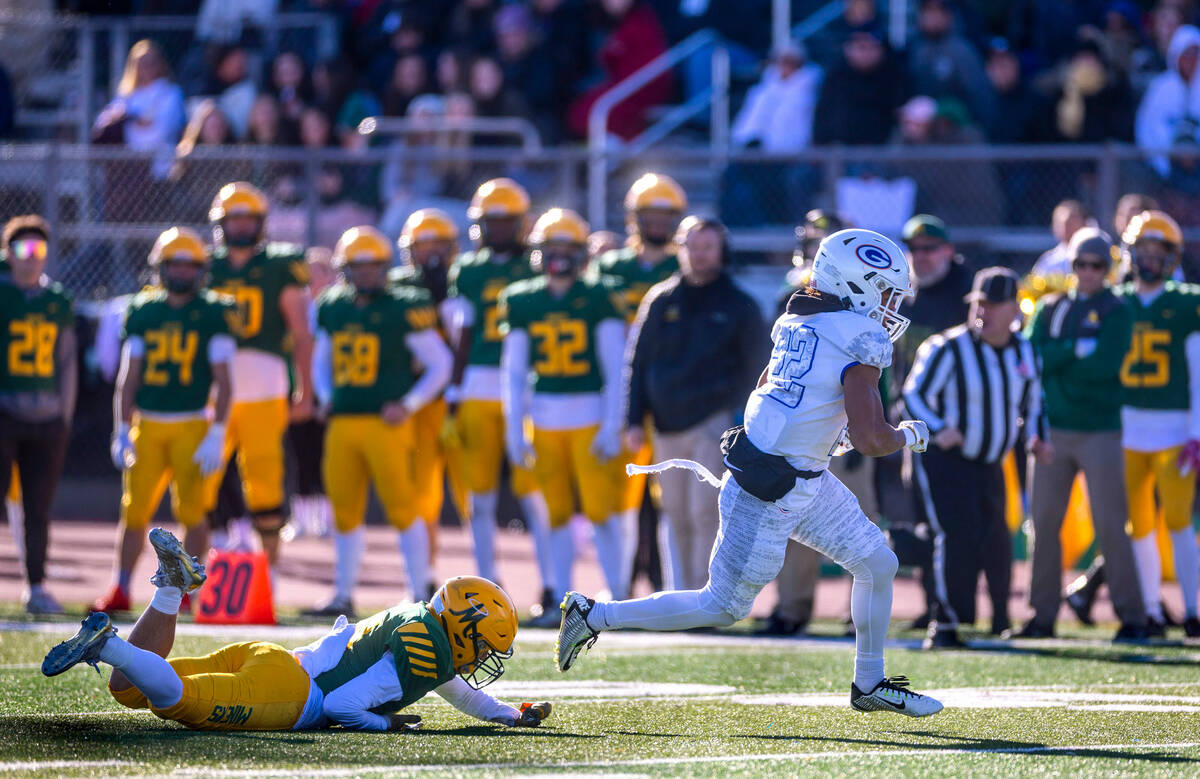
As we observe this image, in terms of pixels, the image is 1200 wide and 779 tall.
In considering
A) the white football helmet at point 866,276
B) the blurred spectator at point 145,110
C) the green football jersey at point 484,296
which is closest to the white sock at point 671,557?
the green football jersey at point 484,296

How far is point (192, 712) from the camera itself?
209 inches

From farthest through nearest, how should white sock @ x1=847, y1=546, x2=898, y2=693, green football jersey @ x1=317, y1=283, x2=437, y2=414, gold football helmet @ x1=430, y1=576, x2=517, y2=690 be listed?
green football jersey @ x1=317, y1=283, x2=437, y2=414
white sock @ x1=847, y1=546, x2=898, y2=693
gold football helmet @ x1=430, y1=576, x2=517, y2=690

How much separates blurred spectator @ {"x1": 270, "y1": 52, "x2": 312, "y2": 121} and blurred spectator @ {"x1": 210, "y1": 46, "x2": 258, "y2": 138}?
23cm

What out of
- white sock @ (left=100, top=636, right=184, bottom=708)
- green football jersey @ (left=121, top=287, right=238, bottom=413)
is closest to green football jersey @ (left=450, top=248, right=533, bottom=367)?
green football jersey @ (left=121, top=287, right=238, bottom=413)

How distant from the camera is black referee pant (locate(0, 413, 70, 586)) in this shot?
9.63 meters

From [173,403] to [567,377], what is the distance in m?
1.98

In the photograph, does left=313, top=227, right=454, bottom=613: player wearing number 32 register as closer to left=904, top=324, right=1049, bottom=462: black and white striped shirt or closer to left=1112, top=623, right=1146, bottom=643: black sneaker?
left=904, top=324, right=1049, bottom=462: black and white striped shirt

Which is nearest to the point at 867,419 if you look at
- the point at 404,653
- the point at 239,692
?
the point at 404,653

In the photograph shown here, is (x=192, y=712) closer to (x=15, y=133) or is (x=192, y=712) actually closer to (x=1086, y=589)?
(x=1086, y=589)

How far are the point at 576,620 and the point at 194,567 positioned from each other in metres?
1.19

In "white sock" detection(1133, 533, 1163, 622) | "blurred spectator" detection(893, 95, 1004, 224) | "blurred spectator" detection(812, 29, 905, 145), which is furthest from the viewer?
"blurred spectator" detection(812, 29, 905, 145)

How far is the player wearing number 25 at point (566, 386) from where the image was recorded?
9.55 m

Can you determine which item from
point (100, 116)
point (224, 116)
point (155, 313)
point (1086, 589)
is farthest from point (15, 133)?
point (1086, 589)

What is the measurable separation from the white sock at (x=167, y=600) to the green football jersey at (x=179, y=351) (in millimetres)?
4074
